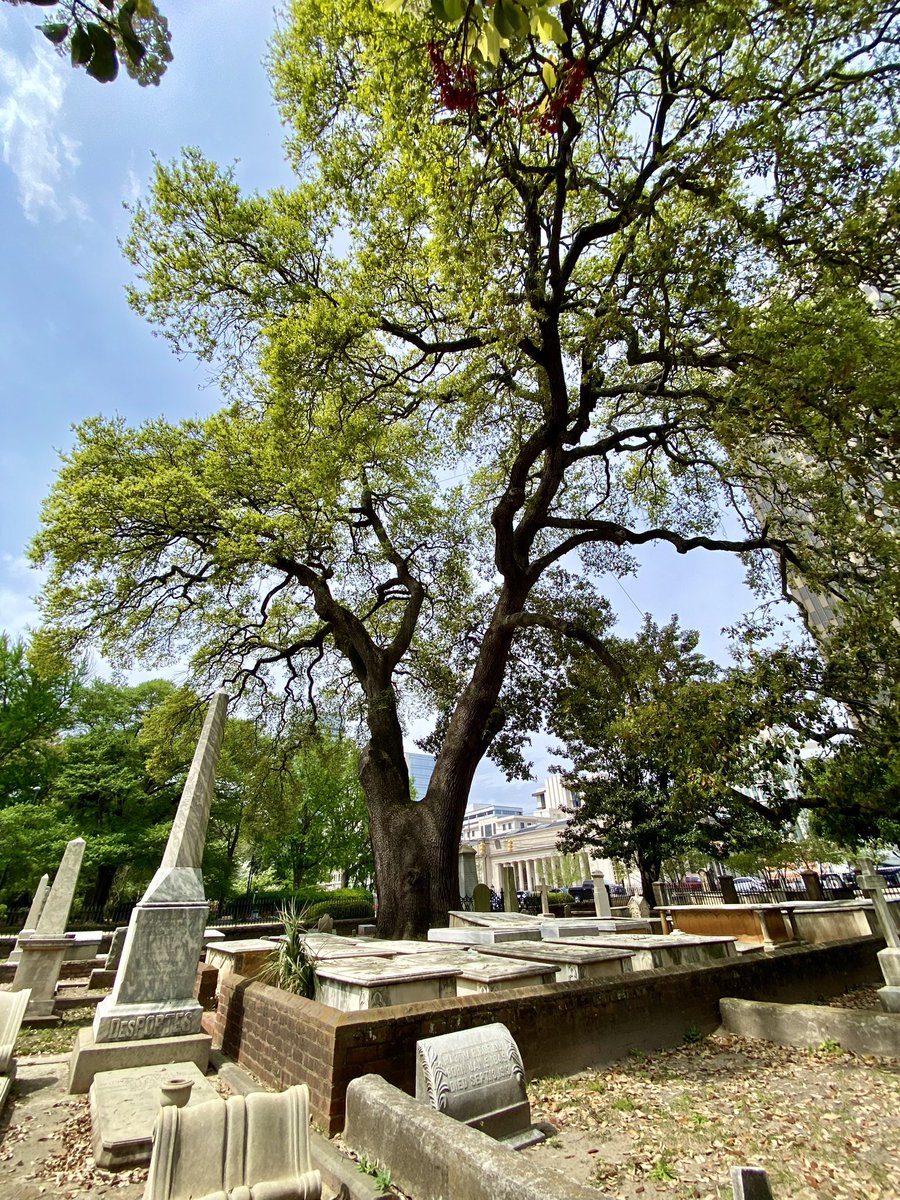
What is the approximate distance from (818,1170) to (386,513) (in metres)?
12.9

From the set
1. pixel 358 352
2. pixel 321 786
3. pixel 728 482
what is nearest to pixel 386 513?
pixel 358 352

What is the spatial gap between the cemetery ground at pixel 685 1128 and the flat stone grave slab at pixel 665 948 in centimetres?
120

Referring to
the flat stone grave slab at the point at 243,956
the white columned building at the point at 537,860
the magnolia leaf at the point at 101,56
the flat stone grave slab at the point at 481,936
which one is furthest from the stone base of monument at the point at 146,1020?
the white columned building at the point at 537,860

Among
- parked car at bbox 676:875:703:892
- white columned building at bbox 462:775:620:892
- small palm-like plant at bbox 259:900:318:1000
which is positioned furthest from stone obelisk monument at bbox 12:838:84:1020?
white columned building at bbox 462:775:620:892

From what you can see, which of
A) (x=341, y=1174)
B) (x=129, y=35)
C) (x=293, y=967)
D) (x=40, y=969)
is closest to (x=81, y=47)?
(x=129, y=35)

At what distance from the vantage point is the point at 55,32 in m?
1.61

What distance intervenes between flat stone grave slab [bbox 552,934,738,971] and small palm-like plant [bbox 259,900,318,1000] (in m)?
3.80

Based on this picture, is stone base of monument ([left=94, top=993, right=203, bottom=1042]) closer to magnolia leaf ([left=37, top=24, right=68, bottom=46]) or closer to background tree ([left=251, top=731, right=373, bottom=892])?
magnolia leaf ([left=37, top=24, right=68, bottom=46])

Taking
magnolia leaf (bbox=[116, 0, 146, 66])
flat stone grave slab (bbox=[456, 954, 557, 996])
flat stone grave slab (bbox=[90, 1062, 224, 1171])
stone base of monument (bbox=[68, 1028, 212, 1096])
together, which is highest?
magnolia leaf (bbox=[116, 0, 146, 66])

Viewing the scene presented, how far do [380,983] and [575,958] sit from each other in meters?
2.63

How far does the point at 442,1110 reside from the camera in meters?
3.35

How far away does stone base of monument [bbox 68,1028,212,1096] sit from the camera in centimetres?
482

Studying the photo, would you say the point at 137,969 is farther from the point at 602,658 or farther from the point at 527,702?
the point at 527,702

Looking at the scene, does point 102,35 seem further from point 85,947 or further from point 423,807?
point 85,947
